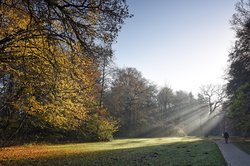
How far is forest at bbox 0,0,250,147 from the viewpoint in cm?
1209

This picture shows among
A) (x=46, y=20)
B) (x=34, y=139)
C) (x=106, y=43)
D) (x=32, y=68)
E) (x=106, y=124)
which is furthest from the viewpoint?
(x=106, y=124)

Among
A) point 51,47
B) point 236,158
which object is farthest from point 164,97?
point 51,47

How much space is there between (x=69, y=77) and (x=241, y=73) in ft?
128

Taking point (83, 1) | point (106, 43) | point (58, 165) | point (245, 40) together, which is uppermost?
point (245, 40)

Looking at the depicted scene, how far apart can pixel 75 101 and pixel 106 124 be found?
2193 cm

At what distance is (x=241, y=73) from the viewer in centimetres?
4947

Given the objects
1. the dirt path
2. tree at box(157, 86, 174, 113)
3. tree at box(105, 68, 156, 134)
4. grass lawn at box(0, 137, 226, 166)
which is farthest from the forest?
tree at box(157, 86, 174, 113)

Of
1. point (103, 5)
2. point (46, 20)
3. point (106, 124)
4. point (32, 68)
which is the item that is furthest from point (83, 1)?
point (106, 124)

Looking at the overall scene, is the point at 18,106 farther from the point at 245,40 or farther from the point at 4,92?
the point at 245,40

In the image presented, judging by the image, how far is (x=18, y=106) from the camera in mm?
19156

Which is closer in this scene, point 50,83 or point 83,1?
point 83,1

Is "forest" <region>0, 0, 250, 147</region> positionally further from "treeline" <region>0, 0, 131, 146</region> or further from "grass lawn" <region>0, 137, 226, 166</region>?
"grass lawn" <region>0, 137, 226, 166</region>

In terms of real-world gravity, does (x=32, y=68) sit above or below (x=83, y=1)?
below

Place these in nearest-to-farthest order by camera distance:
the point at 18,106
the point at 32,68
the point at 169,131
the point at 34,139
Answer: the point at 32,68 < the point at 18,106 < the point at 34,139 < the point at 169,131
